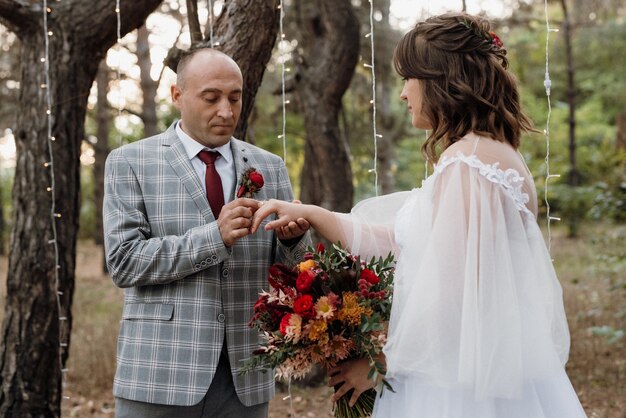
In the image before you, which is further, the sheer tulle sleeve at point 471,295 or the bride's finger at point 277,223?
the bride's finger at point 277,223

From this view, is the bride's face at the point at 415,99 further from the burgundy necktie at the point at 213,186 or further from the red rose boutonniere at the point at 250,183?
the burgundy necktie at the point at 213,186

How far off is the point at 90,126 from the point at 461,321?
21304 mm

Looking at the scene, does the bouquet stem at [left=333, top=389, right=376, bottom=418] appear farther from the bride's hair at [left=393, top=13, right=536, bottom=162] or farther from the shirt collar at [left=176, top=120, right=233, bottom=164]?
the shirt collar at [left=176, top=120, right=233, bottom=164]

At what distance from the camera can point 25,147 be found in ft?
16.6

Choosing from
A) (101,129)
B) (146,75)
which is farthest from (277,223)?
(101,129)

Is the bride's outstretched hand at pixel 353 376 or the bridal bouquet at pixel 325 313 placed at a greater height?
the bridal bouquet at pixel 325 313

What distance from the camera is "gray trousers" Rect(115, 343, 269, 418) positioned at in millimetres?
2768

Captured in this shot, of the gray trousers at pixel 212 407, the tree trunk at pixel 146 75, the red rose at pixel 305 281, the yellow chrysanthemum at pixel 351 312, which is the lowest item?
the gray trousers at pixel 212 407

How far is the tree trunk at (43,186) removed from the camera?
4898 mm

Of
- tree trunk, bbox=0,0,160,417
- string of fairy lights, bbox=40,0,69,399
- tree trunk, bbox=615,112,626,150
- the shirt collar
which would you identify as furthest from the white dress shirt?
tree trunk, bbox=615,112,626,150

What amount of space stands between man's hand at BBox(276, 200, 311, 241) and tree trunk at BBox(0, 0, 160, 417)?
2.60 metres

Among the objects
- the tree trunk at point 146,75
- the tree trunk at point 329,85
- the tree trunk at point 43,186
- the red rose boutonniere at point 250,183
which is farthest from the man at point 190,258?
the tree trunk at point 146,75

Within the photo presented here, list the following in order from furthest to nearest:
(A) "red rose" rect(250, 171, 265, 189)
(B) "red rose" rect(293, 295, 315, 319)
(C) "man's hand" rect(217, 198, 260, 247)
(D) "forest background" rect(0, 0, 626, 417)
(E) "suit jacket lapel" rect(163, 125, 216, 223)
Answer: (D) "forest background" rect(0, 0, 626, 417) < (E) "suit jacket lapel" rect(163, 125, 216, 223) < (A) "red rose" rect(250, 171, 265, 189) < (C) "man's hand" rect(217, 198, 260, 247) < (B) "red rose" rect(293, 295, 315, 319)

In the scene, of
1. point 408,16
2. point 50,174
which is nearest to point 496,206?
point 50,174
